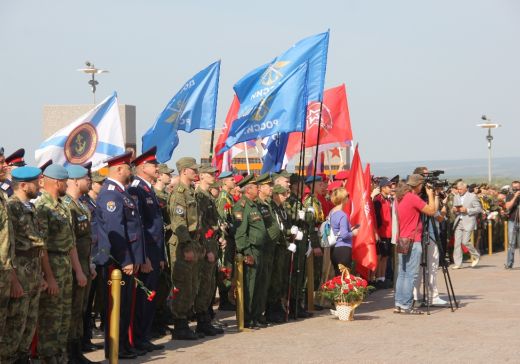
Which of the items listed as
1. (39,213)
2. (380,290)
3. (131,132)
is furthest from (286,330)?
(131,132)

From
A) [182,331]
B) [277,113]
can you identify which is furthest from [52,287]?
[277,113]

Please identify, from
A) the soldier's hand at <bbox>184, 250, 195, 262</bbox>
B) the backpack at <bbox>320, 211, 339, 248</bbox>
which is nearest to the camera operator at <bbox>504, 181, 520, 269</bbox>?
the backpack at <bbox>320, 211, 339, 248</bbox>

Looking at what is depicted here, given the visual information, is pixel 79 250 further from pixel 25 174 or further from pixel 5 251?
pixel 5 251

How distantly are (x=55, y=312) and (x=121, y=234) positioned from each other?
1315 millimetres

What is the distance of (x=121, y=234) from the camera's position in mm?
10211

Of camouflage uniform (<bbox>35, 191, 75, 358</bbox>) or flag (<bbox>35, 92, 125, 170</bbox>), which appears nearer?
camouflage uniform (<bbox>35, 191, 75, 358</bbox>)

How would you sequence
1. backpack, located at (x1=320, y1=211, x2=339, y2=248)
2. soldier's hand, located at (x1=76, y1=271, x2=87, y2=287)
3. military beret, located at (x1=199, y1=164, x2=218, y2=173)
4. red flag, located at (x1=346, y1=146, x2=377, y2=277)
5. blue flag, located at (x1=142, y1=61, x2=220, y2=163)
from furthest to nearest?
1. red flag, located at (x1=346, y1=146, x2=377, y2=277)
2. blue flag, located at (x1=142, y1=61, x2=220, y2=163)
3. backpack, located at (x1=320, y1=211, x2=339, y2=248)
4. military beret, located at (x1=199, y1=164, x2=218, y2=173)
5. soldier's hand, located at (x1=76, y1=271, x2=87, y2=287)

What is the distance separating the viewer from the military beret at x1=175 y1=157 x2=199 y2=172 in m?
11.8

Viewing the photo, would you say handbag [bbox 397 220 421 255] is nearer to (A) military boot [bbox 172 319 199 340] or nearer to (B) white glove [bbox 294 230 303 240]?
(B) white glove [bbox 294 230 303 240]

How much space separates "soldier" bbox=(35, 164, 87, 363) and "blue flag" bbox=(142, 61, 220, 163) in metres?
5.83

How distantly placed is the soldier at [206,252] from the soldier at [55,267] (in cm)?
286

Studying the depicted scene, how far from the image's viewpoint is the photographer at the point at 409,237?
1436 centimetres

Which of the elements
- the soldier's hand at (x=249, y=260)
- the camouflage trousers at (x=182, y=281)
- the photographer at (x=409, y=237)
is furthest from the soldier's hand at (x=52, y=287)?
the photographer at (x=409, y=237)

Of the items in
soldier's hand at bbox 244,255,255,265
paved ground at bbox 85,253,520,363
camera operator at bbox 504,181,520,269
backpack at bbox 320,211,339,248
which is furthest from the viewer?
camera operator at bbox 504,181,520,269
